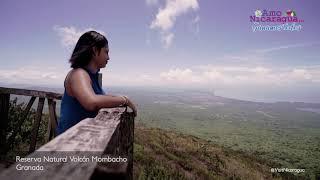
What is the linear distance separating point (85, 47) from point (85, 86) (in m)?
0.70

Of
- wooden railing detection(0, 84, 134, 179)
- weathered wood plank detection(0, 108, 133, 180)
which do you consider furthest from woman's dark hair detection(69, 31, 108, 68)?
weathered wood plank detection(0, 108, 133, 180)

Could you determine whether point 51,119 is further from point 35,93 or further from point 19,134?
point 19,134

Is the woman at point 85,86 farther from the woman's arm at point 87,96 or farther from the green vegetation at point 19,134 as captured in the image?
the green vegetation at point 19,134

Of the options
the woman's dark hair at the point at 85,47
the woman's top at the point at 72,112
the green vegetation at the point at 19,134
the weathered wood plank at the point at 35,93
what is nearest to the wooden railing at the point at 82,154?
the woman's top at the point at 72,112

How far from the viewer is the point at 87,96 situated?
2512 mm

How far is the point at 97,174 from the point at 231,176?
1185 cm

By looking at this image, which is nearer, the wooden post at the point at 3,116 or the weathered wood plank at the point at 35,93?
the weathered wood plank at the point at 35,93

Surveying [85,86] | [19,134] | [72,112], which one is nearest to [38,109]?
[19,134]

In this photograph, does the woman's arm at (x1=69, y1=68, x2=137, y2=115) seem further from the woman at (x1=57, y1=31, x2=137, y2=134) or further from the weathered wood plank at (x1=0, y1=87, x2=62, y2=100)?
the weathered wood plank at (x1=0, y1=87, x2=62, y2=100)

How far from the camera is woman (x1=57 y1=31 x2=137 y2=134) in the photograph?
253 cm

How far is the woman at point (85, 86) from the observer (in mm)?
2534

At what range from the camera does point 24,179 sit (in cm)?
85

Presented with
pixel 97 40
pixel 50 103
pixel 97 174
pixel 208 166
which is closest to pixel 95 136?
pixel 97 174

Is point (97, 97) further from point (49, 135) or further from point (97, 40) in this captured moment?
point (49, 135)
